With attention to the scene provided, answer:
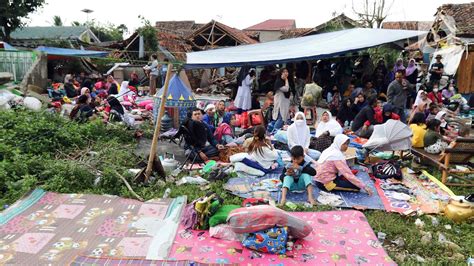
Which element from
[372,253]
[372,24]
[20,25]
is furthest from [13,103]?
[372,24]

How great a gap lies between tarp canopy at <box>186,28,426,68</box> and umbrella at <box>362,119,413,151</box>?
2.70m

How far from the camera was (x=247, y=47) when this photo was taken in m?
10.5

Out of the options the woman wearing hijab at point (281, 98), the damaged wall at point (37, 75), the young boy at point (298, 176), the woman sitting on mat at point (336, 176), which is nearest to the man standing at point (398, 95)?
the woman wearing hijab at point (281, 98)

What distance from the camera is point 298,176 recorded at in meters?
4.99

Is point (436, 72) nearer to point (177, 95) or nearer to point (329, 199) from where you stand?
point (177, 95)

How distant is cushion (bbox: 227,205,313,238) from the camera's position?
3602mm

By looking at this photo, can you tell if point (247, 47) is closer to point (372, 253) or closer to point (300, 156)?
point (300, 156)

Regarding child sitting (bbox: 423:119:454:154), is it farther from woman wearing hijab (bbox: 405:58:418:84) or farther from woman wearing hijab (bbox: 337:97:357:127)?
woman wearing hijab (bbox: 405:58:418:84)

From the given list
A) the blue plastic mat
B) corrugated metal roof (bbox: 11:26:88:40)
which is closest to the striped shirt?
the blue plastic mat

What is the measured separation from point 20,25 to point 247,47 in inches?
690

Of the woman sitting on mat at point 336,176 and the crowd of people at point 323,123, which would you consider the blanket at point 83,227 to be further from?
the woman sitting on mat at point 336,176

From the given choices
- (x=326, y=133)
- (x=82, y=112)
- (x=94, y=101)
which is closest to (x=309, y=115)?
(x=326, y=133)

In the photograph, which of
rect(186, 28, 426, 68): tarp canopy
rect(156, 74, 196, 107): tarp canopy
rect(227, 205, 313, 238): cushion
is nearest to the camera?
rect(227, 205, 313, 238): cushion

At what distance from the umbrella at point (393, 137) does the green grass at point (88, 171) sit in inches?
26.3
